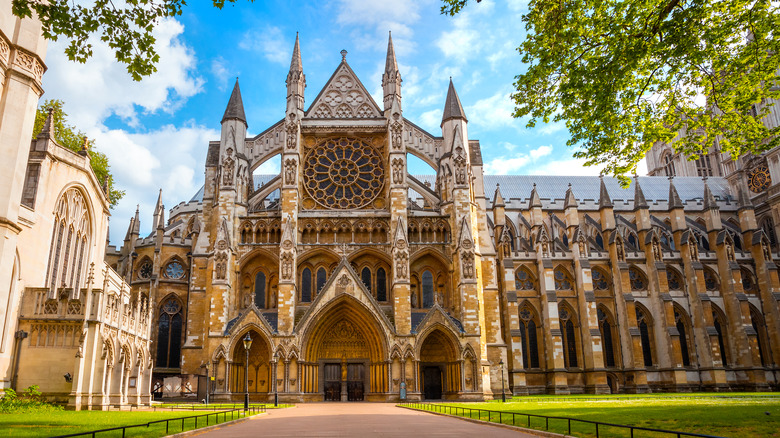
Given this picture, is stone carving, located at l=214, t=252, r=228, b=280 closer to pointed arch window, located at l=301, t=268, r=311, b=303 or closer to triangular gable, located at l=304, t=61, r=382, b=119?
pointed arch window, located at l=301, t=268, r=311, b=303

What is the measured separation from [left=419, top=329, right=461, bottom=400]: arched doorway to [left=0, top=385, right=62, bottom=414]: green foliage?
2136cm

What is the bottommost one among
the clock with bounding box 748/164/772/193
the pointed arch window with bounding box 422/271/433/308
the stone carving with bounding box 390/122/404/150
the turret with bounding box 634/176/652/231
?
the pointed arch window with bounding box 422/271/433/308

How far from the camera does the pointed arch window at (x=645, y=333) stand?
154ft

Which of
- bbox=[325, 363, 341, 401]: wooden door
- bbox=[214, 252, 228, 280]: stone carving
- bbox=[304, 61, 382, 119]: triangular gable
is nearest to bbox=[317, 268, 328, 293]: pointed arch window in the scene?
bbox=[325, 363, 341, 401]: wooden door

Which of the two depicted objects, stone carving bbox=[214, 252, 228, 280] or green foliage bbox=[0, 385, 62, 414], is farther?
stone carving bbox=[214, 252, 228, 280]

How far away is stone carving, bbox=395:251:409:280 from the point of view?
34.6 m

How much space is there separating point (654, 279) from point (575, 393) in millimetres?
12567

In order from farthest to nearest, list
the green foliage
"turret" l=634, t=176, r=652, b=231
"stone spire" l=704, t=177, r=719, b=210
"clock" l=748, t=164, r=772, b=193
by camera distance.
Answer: "clock" l=748, t=164, r=772, b=193 < "stone spire" l=704, t=177, r=719, b=210 < "turret" l=634, t=176, r=652, b=231 < the green foliage

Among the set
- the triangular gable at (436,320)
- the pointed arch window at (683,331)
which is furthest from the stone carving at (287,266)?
the pointed arch window at (683,331)

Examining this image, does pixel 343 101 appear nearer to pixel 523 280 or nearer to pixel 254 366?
pixel 254 366

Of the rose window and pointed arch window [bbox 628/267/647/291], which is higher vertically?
the rose window

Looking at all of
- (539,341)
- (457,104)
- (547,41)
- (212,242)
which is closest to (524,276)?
(539,341)

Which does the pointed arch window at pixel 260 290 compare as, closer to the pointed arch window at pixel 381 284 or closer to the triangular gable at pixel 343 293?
the triangular gable at pixel 343 293

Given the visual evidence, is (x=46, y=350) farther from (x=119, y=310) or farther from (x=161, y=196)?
(x=161, y=196)
